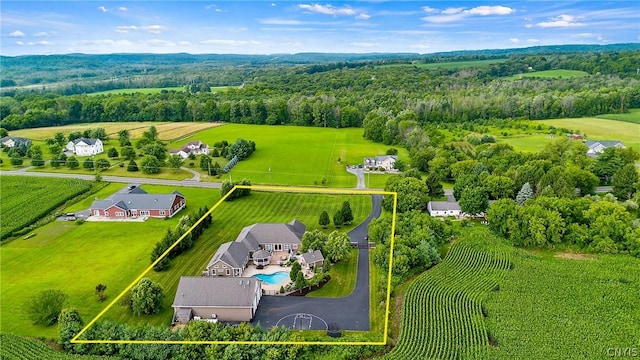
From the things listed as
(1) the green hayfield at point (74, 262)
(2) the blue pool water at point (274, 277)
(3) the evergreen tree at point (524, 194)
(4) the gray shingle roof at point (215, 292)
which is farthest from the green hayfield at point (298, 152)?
(4) the gray shingle roof at point (215, 292)

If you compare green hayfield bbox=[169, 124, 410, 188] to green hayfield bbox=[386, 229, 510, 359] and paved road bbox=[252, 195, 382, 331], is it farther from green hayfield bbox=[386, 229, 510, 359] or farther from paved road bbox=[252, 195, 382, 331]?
paved road bbox=[252, 195, 382, 331]

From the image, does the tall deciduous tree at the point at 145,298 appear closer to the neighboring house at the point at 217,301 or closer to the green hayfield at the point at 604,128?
the neighboring house at the point at 217,301

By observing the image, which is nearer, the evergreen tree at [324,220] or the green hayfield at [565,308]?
the green hayfield at [565,308]

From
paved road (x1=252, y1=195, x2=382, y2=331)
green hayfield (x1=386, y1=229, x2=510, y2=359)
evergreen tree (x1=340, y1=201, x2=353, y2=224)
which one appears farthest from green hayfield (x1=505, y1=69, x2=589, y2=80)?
paved road (x1=252, y1=195, x2=382, y2=331)

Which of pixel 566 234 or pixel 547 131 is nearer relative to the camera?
pixel 566 234

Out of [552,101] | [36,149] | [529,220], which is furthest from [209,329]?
[552,101]

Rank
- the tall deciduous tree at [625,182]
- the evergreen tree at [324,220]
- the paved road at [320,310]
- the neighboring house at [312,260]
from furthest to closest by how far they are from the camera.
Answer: the tall deciduous tree at [625,182] → the evergreen tree at [324,220] → the neighboring house at [312,260] → the paved road at [320,310]

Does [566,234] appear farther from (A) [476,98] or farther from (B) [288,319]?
(A) [476,98]

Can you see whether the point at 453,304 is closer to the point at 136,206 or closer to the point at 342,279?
the point at 342,279
